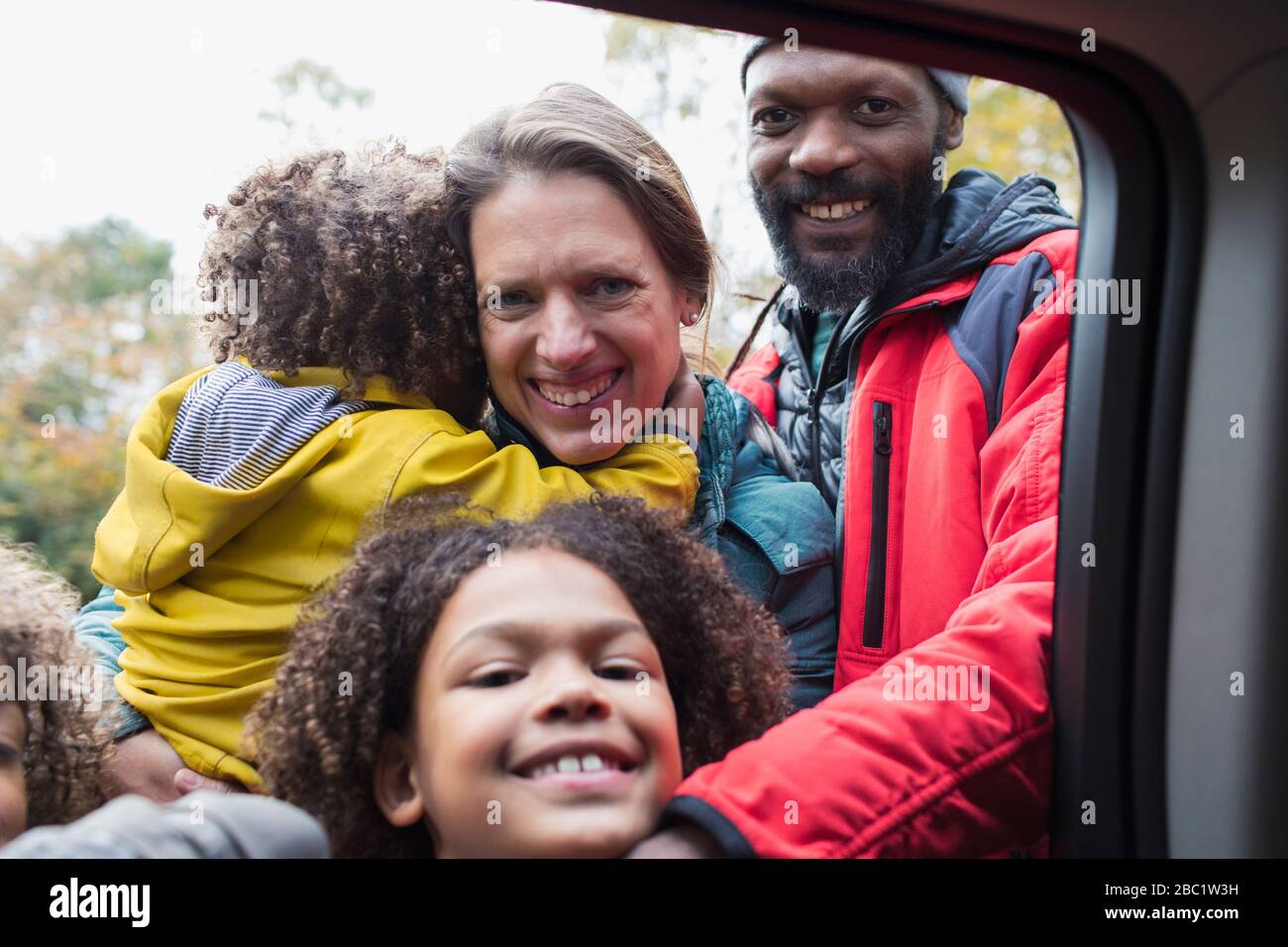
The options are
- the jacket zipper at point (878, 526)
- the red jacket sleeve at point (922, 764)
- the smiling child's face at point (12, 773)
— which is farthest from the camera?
the jacket zipper at point (878, 526)

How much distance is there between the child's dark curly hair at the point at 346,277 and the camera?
7.93 feet

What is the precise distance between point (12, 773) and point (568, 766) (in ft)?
3.02

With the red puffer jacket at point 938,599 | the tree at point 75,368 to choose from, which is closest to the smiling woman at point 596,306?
the red puffer jacket at point 938,599

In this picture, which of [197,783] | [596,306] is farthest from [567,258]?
[197,783]

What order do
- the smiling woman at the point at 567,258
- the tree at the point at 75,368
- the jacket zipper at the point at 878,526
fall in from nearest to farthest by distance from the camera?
the smiling woman at the point at 567,258 < the jacket zipper at the point at 878,526 < the tree at the point at 75,368

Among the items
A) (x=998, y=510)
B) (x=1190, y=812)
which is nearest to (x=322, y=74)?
(x=998, y=510)

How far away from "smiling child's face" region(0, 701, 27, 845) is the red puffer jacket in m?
1.01

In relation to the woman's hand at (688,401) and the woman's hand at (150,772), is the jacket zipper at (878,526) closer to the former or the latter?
the woman's hand at (688,401)

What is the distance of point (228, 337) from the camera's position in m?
2.52

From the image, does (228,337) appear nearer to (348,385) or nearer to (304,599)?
(348,385)

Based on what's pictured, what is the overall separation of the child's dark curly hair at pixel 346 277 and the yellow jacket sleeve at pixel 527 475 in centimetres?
24

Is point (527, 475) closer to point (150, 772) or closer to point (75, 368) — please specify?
point (150, 772)

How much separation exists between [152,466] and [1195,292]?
1.79 metres

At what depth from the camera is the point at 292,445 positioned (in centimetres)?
222
